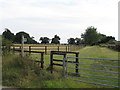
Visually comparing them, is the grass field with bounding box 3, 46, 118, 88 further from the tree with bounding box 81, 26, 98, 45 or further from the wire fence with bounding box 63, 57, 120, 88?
the tree with bounding box 81, 26, 98, 45

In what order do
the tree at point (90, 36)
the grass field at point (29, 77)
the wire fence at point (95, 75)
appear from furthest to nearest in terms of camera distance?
1. the tree at point (90, 36)
2. the grass field at point (29, 77)
3. the wire fence at point (95, 75)

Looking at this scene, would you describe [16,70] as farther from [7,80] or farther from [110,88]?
[110,88]

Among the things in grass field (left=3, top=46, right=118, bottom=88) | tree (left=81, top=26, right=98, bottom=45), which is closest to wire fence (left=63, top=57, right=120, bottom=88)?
grass field (left=3, top=46, right=118, bottom=88)

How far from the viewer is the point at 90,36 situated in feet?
290

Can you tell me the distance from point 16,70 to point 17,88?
1.58 metres

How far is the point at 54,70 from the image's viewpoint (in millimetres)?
8648

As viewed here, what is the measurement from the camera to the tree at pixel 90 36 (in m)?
88.2

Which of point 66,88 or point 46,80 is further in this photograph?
point 46,80

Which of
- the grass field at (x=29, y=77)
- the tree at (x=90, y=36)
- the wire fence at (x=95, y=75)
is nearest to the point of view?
the wire fence at (x=95, y=75)

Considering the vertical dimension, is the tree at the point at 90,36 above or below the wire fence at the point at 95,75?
above

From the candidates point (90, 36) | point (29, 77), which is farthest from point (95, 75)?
point (90, 36)

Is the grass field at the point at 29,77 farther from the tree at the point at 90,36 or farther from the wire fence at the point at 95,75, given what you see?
the tree at the point at 90,36

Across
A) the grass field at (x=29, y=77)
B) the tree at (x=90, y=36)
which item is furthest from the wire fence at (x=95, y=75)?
the tree at (x=90, y=36)

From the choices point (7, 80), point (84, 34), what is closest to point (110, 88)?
point (7, 80)
